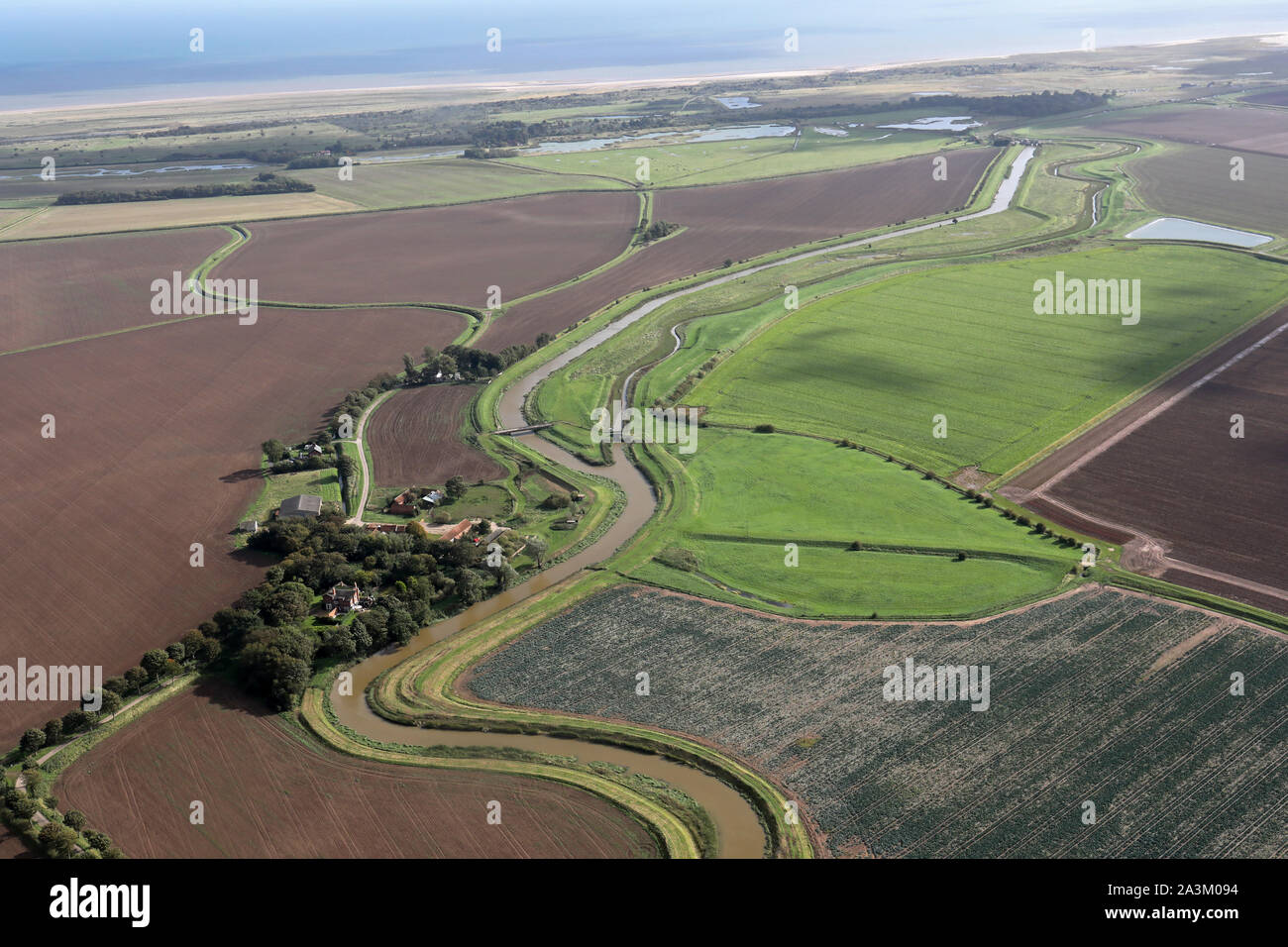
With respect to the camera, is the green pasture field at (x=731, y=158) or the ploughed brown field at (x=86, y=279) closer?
the ploughed brown field at (x=86, y=279)

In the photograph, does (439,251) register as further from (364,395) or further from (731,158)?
(731,158)

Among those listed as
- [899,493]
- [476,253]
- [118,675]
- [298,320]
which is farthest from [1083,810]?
[476,253]

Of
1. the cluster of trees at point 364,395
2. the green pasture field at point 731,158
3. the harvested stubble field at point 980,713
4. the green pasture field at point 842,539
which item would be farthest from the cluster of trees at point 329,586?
the green pasture field at point 731,158

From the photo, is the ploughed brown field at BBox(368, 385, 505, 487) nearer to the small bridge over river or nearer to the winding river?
the small bridge over river

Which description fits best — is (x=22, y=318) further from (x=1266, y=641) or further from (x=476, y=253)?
(x=1266, y=641)

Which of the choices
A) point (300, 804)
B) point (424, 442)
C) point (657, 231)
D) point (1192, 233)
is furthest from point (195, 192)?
point (300, 804)

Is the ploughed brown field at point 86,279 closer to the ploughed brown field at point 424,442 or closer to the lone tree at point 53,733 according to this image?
the ploughed brown field at point 424,442
